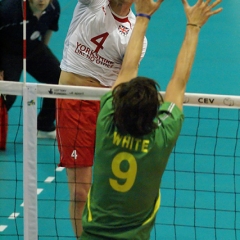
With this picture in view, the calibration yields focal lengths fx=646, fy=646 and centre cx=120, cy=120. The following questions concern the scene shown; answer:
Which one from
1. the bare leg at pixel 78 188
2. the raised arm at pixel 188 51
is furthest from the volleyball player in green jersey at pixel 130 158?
the bare leg at pixel 78 188

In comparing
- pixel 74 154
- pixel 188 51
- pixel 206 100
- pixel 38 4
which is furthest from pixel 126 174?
pixel 38 4

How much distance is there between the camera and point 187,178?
225 inches

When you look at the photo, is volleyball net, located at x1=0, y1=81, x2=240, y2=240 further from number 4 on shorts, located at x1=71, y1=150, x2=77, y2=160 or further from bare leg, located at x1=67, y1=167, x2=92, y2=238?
number 4 on shorts, located at x1=71, y1=150, x2=77, y2=160

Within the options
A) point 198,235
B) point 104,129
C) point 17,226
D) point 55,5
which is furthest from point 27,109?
point 55,5

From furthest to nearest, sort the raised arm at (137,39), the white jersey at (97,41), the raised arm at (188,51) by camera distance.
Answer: the white jersey at (97,41) < the raised arm at (137,39) < the raised arm at (188,51)

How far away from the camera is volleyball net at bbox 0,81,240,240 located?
3.70m

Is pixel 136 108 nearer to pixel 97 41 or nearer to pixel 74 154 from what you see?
pixel 97 41

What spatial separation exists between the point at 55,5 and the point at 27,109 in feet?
9.47

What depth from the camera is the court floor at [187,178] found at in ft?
16.1

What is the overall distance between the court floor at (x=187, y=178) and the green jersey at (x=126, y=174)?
1.54 m

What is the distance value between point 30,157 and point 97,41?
0.86 meters

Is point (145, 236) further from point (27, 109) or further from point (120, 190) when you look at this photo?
point (27, 109)

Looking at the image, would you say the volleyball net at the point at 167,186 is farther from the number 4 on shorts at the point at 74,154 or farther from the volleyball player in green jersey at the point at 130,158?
the volleyball player in green jersey at the point at 130,158

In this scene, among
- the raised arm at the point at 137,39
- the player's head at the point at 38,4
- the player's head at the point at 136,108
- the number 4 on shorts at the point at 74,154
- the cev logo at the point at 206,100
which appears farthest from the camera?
the player's head at the point at 38,4
